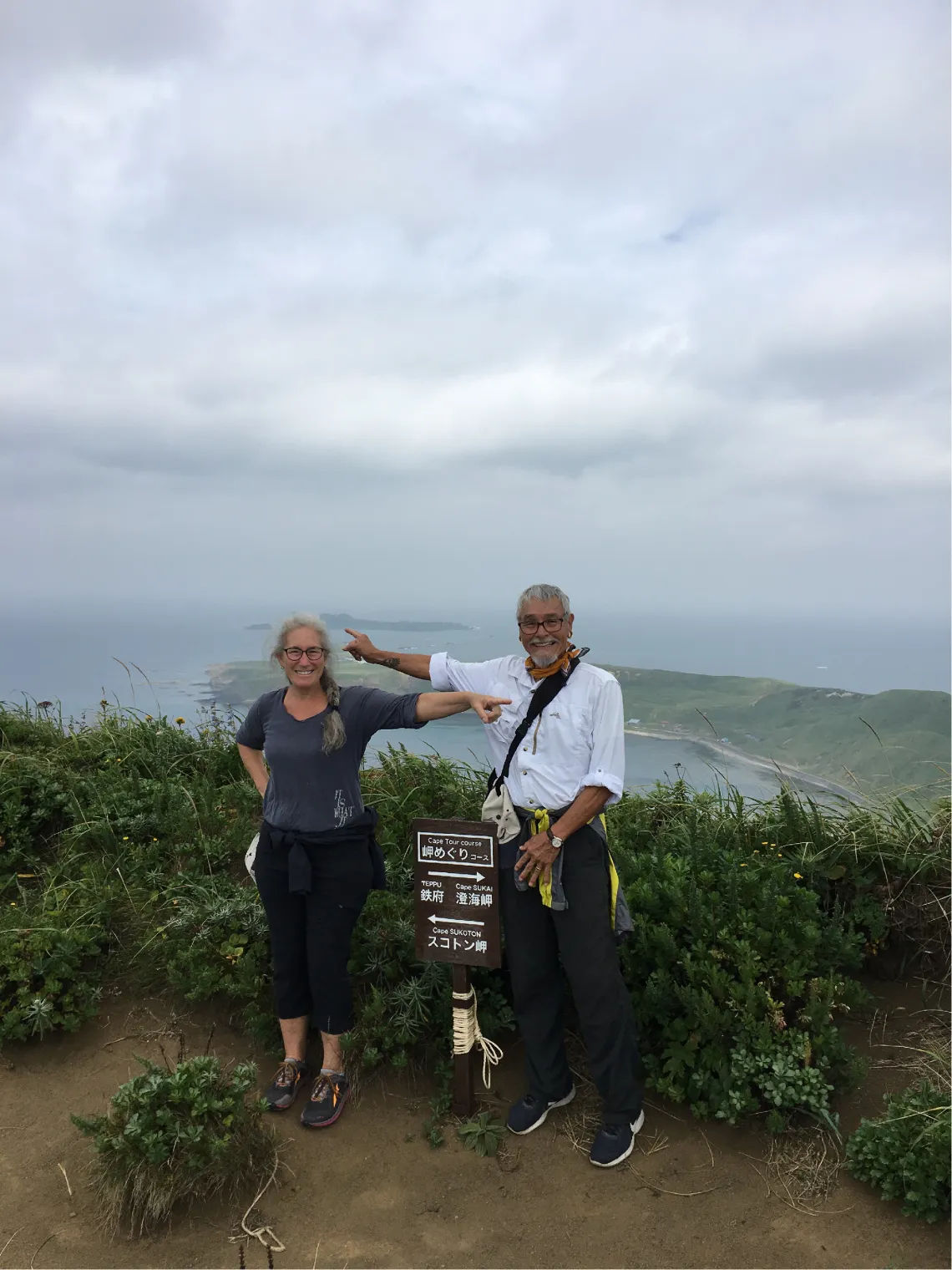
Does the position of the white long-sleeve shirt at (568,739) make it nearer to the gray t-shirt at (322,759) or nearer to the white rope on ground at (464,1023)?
the gray t-shirt at (322,759)

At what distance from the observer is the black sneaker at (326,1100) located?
367cm

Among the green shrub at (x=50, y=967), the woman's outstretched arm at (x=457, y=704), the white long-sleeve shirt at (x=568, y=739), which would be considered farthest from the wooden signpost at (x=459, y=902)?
the green shrub at (x=50, y=967)

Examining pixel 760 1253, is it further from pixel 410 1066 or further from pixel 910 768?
pixel 910 768

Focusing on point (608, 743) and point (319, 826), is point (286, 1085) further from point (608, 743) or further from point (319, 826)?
point (608, 743)

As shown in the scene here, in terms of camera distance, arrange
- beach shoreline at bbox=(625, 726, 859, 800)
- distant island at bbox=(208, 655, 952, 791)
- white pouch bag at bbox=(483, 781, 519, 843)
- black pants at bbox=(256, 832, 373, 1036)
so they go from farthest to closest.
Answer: beach shoreline at bbox=(625, 726, 859, 800)
distant island at bbox=(208, 655, 952, 791)
black pants at bbox=(256, 832, 373, 1036)
white pouch bag at bbox=(483, 781, 519, 843)

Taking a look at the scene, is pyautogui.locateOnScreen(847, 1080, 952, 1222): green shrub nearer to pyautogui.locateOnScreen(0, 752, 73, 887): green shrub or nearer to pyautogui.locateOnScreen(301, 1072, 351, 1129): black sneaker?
pyautogui.locateOnScreen(301, 1072, 351, 1129): black sneaker

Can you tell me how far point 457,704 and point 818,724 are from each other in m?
4.82

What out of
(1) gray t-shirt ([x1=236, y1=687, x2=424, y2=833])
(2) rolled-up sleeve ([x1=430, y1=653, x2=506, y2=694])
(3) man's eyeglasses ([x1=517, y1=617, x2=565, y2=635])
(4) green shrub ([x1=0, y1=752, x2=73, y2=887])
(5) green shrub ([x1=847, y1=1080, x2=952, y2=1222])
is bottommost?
(5) green shrub ([x1=847, y1=1080, x2=952, y2=1222])

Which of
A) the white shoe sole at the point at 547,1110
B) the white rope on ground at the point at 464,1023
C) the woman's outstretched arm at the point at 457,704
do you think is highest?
the woman's outstretched arm at the point at 457,704

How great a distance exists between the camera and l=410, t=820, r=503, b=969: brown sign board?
355cm

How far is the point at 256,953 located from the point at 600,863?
216cm

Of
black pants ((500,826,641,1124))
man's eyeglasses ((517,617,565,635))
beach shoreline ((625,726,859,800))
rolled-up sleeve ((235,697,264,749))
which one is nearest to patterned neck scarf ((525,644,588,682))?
man's eyeglasses ((517,617,565,635))

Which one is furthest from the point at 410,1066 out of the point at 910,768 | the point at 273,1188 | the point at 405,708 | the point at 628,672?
the point at 628,672

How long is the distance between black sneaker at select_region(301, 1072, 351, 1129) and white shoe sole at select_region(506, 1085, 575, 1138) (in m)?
0.80
